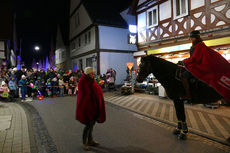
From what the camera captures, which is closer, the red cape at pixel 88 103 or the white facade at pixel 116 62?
the red cape at pixel 88 103

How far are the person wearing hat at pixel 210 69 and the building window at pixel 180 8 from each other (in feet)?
29.5

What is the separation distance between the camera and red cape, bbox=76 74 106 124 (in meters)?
3.85

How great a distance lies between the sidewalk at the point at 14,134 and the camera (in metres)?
3.93

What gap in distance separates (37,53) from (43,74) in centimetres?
4333

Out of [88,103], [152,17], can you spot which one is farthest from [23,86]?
[152,17]

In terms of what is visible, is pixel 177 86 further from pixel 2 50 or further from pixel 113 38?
pixel 2 50

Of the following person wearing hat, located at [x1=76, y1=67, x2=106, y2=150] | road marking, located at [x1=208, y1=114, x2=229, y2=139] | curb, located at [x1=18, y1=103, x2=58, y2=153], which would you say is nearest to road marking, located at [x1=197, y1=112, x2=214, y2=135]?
road marking, located at [x1=208, y1=114, x2=229, y2=139]

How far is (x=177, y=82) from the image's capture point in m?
4.50

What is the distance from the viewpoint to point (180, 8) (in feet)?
40.7

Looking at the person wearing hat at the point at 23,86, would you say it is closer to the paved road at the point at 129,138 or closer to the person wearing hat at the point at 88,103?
the paved road at the point at 129,138

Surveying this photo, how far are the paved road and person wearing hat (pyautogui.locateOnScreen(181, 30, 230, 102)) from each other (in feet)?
4.55

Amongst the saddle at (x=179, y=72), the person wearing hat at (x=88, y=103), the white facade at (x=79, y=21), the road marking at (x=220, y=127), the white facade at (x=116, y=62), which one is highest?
the white facade at (x=79, y=21)

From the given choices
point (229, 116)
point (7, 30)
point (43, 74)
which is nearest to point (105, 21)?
point (43, 74)

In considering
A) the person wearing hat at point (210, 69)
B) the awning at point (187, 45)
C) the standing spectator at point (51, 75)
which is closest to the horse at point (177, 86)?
the person wearing hat at point (210, 69)
